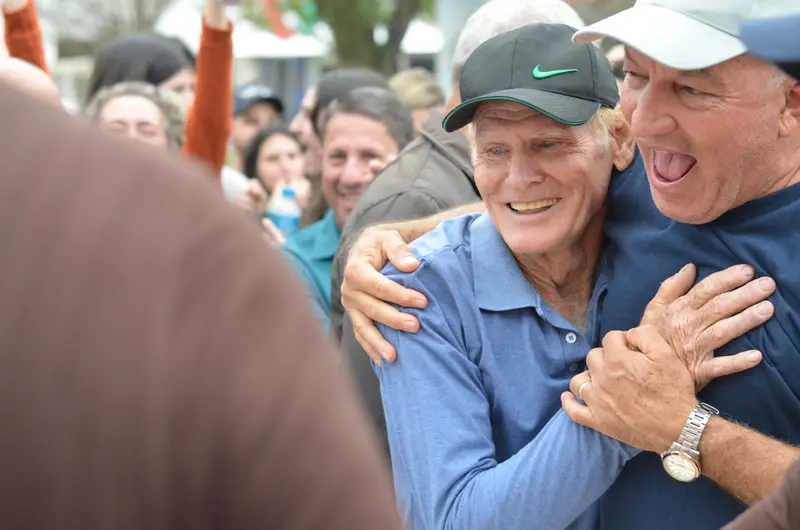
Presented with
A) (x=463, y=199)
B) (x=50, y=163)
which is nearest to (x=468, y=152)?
(x=463, y=199)

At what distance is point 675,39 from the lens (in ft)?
6.46

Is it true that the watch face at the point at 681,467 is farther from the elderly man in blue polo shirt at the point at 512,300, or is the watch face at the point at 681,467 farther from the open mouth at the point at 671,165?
the open mouth at the point at 671,165

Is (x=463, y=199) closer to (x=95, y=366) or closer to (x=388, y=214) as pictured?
(x=388, y=214)

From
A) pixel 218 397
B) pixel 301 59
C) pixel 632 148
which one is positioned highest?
pixel 218 397

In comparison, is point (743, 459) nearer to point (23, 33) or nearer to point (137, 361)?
point (137, 361)

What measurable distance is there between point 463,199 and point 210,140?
52.6 inches

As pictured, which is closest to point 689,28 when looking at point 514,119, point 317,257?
point 514,119

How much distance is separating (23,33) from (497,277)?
92.3 inches

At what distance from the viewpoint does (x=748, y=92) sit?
1.96 metres

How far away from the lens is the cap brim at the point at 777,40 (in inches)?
49.9

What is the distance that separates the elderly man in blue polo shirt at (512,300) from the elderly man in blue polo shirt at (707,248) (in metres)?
0.13

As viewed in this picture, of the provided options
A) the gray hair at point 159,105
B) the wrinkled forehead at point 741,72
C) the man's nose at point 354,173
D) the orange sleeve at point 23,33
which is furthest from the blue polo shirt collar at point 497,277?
the gray hair at point 159,105

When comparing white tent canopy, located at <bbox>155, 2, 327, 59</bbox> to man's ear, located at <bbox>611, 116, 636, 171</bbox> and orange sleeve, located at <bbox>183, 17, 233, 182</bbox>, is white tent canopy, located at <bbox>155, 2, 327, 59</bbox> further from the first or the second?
man's ear, located at <bbox>611, 116, 636, 171</bbox>

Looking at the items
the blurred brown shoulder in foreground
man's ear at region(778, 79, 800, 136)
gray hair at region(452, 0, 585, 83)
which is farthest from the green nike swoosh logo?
the blurred brown shoulder in foreground
